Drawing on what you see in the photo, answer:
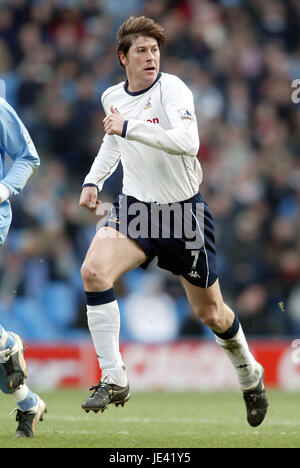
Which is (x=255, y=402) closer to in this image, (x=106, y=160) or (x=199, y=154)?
(x=106, y=160)

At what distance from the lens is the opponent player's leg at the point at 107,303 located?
508cm

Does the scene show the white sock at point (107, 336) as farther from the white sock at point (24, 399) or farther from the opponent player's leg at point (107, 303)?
the white sock at point (24, 399)

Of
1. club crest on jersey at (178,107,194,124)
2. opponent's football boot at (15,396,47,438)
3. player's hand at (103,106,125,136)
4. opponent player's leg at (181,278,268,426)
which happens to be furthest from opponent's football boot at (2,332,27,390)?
club crest on jersey at (178,107,194,124)

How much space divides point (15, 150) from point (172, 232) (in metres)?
1.14

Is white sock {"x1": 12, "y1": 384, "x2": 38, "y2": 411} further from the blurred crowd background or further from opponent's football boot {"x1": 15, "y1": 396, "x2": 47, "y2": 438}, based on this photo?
the blurred crowd background

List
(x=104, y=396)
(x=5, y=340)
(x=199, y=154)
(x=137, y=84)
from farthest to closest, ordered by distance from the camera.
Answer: (x=199, y=154) → (x=137, y=84) → (x=5, y=340) → (x=104, y=396)

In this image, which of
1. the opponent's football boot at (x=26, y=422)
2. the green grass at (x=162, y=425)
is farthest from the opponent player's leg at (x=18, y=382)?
the green grass at (x=162, y=425)

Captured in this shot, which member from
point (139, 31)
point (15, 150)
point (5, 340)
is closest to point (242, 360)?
point (5, 340)

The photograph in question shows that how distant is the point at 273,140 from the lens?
1191cm

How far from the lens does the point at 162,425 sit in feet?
20.9

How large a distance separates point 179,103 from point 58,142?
633cm

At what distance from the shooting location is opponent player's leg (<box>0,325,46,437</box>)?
5.42 meters

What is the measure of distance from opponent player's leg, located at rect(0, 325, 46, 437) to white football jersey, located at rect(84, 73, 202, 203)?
3.93ft
